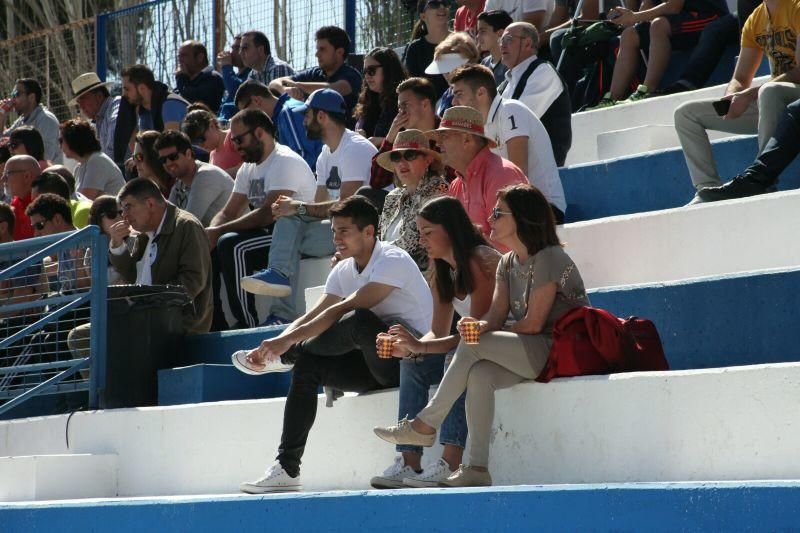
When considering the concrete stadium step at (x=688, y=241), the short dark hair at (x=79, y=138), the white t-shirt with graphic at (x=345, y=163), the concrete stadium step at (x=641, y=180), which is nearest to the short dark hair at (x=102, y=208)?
the white t-shirt with graphic at (x=345, y=163)

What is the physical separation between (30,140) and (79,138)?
3.01 feet

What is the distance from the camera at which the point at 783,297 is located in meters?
5.62

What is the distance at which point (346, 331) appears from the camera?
604cm

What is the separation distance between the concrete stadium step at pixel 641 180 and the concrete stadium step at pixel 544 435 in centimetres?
219

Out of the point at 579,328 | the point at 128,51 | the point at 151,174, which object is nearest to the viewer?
the point at 579,328

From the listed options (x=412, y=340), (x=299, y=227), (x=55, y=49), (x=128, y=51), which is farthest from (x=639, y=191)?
(x=55, y=49)

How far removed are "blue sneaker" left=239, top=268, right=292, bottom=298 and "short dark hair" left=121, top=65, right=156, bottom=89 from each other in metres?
4.33

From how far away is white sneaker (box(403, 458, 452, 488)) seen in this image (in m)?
5.53

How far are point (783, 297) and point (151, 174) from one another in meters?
5.02

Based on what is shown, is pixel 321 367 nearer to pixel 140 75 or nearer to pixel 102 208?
pixel 102 208

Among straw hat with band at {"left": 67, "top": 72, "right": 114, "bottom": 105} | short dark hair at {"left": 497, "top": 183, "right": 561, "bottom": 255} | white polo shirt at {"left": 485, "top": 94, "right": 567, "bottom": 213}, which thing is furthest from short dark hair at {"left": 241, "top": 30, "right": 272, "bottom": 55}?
short dark hair at {"left": 497, "top": 183, "right": 561, "bottom": 255}

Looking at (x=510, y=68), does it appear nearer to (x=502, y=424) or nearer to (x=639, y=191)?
(x=639, y=191)

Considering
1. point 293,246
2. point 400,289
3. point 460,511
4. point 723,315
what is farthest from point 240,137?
point 460,511

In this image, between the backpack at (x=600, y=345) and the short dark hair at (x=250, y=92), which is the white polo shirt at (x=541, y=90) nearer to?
the short dark hair at (x=250, y=92)
